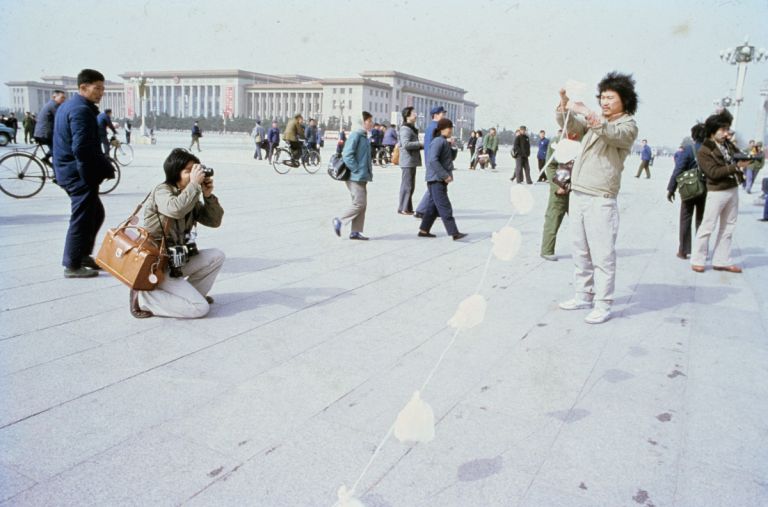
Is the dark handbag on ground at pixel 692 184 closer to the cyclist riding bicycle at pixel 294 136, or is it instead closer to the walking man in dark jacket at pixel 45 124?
the walking man in dark jacket at pixel 45 124

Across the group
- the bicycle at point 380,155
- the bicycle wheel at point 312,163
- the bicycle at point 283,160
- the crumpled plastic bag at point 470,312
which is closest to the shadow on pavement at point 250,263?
the crumpled plastic bag at point 470,312

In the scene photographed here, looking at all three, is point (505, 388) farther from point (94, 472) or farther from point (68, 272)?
point (68, 272)

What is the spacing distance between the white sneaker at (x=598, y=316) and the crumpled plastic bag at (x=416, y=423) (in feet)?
6.83

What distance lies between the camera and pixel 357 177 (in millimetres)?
5816

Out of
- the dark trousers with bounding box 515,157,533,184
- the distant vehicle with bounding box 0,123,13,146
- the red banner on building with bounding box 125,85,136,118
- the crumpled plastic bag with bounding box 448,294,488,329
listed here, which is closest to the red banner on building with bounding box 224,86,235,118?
the red banner on building with bounding box 125,85,136,118

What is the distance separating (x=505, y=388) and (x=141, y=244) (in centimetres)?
208

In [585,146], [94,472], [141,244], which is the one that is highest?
[585,146]

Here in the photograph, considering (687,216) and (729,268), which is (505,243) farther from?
(687,216)

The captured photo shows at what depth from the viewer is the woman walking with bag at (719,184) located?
487cm

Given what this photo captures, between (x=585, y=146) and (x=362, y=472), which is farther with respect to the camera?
(x=585, y=146)

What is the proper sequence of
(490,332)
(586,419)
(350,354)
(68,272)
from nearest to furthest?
1. (586,419)
2. (350,354)
3. (490,332)
4. (68,272)

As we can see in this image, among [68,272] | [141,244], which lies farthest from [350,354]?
[68,272]

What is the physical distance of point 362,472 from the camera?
1849mm

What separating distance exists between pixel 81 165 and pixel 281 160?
32.5 ft
